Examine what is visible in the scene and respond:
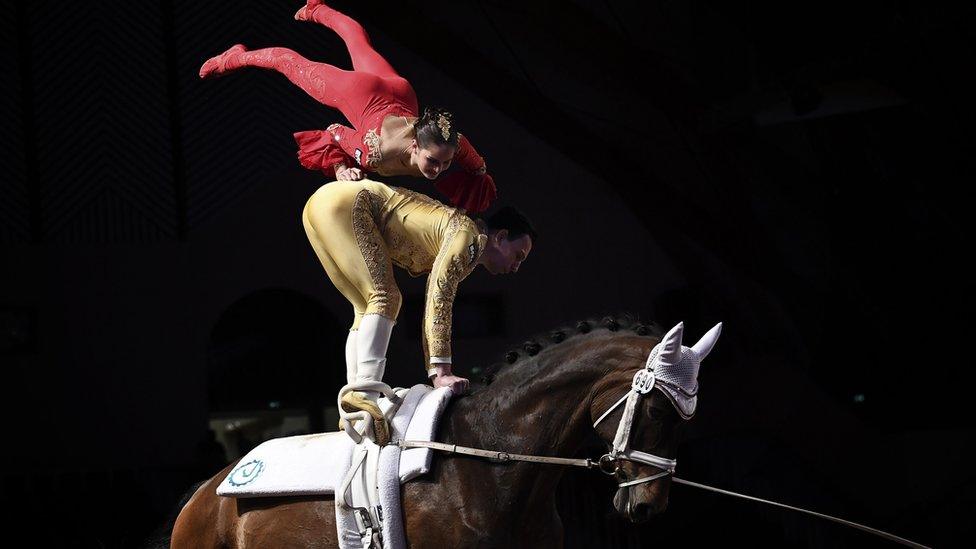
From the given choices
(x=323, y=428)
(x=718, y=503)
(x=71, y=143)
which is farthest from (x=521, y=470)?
(x=71, y=143)

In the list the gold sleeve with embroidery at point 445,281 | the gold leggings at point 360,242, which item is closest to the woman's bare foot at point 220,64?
the gold leggings at point 360,242

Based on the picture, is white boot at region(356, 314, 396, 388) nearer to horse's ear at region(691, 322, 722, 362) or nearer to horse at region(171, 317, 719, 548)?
horse at region(171, 317, 719, 548)

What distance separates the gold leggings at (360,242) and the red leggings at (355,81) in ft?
0.67

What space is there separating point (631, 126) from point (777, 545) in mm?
2441

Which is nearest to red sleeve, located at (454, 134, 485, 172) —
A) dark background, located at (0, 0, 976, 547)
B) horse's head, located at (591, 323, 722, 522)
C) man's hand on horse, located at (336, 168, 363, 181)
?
man's hand on horse, located at (336, 168, 363, 181)

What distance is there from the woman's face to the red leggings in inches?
6.1

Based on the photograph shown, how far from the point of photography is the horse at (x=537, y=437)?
237cm

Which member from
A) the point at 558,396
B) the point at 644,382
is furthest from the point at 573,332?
the point at 644,382

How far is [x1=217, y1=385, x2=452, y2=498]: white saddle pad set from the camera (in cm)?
257

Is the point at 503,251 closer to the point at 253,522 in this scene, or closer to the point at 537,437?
the point at 537,437

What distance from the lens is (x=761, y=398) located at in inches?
245

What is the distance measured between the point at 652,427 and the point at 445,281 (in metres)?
0.63

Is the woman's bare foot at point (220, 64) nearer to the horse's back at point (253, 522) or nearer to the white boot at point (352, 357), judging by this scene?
the white boot at point (352, 357)

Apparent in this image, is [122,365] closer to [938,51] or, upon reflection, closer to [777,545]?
[777,545]
